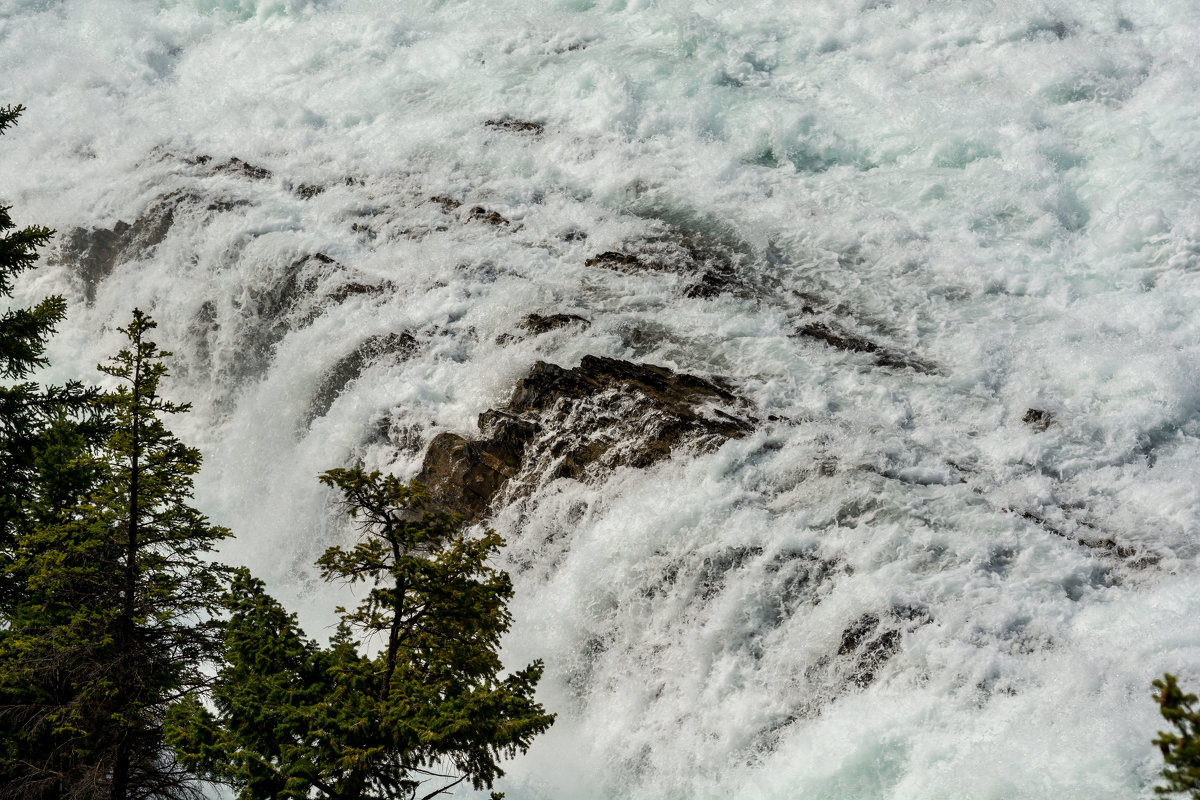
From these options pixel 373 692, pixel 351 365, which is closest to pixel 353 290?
pixel 351 365

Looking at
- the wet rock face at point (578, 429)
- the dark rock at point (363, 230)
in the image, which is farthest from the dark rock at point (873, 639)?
the dark rock at point (363, 230)

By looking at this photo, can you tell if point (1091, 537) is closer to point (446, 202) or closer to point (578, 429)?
point (578, 429)

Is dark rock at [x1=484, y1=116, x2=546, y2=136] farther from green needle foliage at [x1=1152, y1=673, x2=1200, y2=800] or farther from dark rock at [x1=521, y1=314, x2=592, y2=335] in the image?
green needle foliage at [x1=1152, y1=673, x2=1200, y2=800]

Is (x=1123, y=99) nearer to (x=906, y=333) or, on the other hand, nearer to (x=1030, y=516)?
(x=906, y=333)

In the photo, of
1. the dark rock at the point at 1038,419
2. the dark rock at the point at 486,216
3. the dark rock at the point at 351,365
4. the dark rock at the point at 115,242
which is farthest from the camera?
the dark rock at the point at 115,242

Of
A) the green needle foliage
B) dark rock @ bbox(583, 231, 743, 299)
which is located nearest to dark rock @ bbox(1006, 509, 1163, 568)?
dark rock @ bbox(583, 231, 743, 299)

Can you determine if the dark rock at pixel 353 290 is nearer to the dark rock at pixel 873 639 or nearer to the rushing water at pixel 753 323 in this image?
the rushing water at pixel 753 323

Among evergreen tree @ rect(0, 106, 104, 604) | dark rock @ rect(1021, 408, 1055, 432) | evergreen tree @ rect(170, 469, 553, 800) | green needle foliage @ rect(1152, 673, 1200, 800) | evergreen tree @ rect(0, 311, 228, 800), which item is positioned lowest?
green needle foliage @ rect(1152, 673, 1200, 800)

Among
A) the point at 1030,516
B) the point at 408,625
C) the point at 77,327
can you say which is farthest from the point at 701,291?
the point at 77,327
